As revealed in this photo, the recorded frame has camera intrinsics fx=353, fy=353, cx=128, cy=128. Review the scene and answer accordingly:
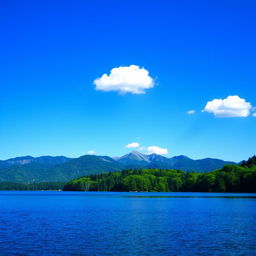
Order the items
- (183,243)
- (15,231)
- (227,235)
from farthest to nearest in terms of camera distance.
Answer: (15,231)
(227,235)
(183,243)

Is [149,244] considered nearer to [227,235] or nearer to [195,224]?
[227,235]

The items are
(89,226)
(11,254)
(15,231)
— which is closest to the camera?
(11,254)

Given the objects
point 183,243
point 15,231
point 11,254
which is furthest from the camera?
point 15,231

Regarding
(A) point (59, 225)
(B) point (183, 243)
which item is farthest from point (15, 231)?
(B) point (183, 243)

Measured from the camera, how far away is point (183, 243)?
39.5 metres

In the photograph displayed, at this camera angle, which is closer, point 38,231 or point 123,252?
point 123,252

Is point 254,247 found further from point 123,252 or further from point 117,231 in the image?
point 117,231

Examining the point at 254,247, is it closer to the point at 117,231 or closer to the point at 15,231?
the point at 117,231

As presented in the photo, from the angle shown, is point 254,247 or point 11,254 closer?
point 11,254

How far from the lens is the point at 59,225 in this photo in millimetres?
55625

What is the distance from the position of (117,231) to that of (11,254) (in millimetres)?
18128

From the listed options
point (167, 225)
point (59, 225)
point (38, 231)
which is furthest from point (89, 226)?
point (167, 225)

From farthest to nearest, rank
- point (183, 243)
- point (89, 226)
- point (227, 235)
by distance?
point (89, 226)
point (227, 235)
point (183, 243)

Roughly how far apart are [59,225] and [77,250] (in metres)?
21.0
